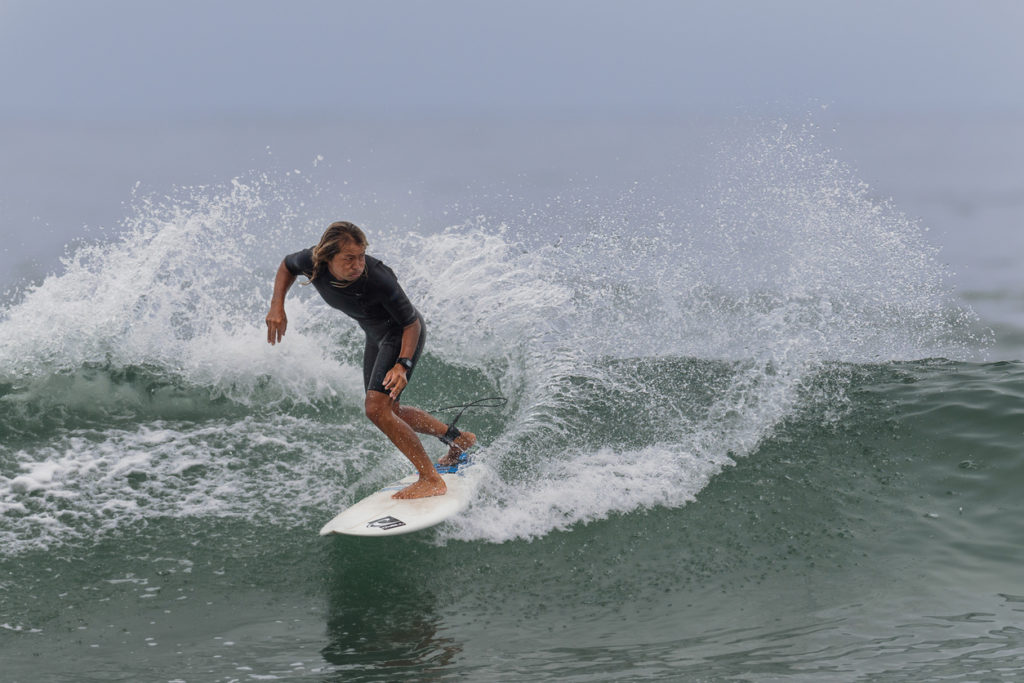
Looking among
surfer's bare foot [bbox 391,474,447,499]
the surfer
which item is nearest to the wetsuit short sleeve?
the surfer

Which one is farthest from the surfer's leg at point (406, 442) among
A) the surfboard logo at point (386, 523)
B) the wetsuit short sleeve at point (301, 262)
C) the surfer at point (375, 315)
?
the wetsuit short sleeve at point (301, 262)

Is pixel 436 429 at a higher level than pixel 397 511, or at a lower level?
higher

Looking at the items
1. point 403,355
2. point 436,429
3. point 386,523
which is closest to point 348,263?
point 403,355

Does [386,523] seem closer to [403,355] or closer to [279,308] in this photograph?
[403,355]

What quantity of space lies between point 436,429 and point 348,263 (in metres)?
1.51

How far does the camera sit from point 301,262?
6.08 m

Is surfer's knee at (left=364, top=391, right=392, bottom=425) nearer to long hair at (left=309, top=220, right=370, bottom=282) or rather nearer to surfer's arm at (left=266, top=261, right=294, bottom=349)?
surfer's arm at (left=266, top=261, right=294, bottom=349)

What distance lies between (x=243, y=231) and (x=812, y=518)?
221 inches

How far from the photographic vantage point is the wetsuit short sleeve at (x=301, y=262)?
607cm

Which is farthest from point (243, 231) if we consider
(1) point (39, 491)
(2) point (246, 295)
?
(1) point (39, 491)

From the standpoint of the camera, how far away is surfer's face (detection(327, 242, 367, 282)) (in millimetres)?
5734

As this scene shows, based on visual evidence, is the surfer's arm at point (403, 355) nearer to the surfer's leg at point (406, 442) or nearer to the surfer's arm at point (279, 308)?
the surfer's leg at point (406, 442)

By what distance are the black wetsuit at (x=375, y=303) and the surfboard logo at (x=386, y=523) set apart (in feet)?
2.63

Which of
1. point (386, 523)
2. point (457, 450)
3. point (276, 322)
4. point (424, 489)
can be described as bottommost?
point (386, 523)
